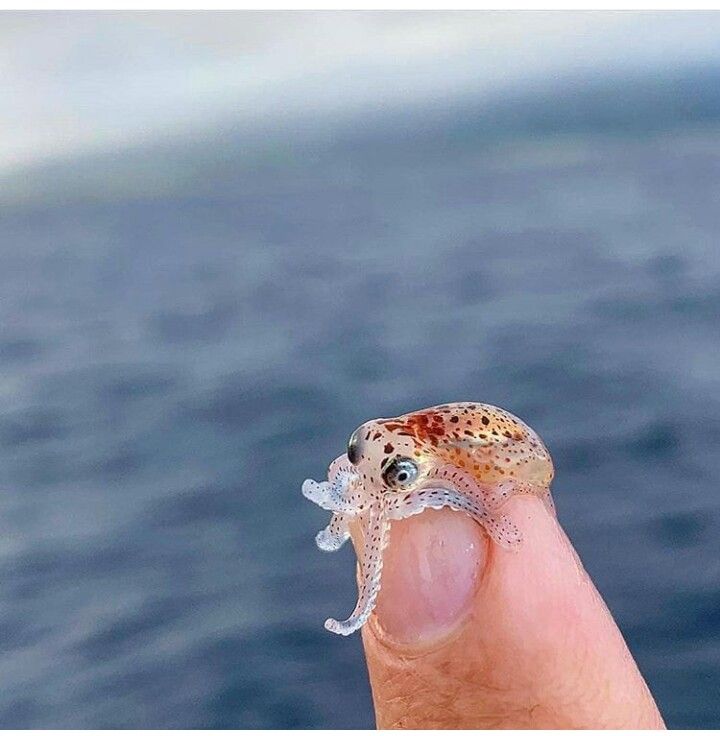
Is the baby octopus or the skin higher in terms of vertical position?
the baby octopus

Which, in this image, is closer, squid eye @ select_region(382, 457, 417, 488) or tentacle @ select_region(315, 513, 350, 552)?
squid eye @ select_region(382, 457, 417, 488)

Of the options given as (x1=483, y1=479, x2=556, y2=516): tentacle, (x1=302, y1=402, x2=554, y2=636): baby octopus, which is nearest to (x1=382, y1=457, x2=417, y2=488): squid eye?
(x1=302, y1=402, x2=554, y2=636): baby octopus

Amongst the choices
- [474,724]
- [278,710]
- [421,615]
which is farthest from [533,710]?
[278,710]

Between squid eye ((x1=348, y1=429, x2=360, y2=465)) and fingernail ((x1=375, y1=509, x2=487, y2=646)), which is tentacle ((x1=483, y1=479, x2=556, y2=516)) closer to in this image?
fingernail ((x1=375, y1=509, x2=487, y2=646))

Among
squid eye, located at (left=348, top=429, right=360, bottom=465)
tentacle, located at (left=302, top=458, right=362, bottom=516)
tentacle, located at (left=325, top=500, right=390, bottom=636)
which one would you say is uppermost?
squid eye, located at (left=348, top=429, right=360, bottom=465)

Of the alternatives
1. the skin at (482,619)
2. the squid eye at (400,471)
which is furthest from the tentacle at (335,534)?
the squid eye at (400,471)

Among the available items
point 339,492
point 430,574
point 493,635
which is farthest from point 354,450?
point 493,635

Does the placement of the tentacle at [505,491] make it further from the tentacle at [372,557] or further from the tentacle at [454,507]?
the tentacle at [372,557]
